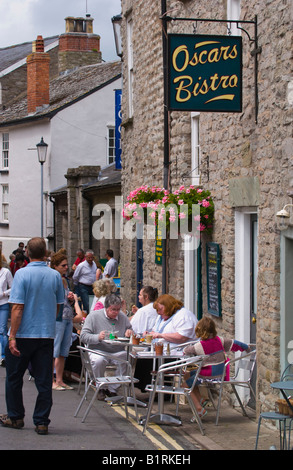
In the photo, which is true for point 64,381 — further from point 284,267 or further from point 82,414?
point 284,267

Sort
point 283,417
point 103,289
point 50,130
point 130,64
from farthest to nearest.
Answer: point 50,130 → point 130,64 → point 103,289 → point 283,417

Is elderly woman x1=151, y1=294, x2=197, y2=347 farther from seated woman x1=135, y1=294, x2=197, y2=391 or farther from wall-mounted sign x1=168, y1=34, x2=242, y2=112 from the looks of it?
wall-mounted sign x1=168, y1=34, x2=242, y2=112

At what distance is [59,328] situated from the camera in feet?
38.2

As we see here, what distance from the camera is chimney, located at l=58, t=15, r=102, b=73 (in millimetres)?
41219

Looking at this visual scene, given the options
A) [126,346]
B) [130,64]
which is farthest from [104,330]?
[130,64]

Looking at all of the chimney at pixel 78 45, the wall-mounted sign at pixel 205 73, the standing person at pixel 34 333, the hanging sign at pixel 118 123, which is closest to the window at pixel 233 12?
the wall-mounted sign at pixel 205 73

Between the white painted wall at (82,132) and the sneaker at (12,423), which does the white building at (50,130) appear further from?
the sneaker at (12,423)

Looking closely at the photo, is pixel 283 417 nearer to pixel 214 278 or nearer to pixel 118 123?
pixel 214 278

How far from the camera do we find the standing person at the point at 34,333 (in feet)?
26.7

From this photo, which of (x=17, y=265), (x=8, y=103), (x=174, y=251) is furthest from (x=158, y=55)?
(x=8, y=103)

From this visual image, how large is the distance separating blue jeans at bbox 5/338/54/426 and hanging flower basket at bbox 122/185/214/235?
4.05 metres

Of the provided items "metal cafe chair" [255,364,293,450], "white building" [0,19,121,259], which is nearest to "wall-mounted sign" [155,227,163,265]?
"metal cafe chair" [255,364,293,450]

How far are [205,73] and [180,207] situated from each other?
2570 millimetres

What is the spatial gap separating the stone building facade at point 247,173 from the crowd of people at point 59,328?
30.3 inches
